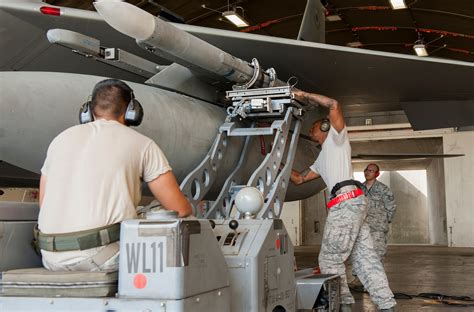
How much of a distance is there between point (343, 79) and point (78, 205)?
4.35 m

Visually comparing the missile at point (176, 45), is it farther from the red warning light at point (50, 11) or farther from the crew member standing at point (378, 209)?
the crew member standing at point (378, 209)

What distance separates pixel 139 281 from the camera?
1.81 meters

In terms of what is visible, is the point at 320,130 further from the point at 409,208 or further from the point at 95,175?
the point at 409,208

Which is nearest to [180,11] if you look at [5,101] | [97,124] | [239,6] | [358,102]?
[239,6]

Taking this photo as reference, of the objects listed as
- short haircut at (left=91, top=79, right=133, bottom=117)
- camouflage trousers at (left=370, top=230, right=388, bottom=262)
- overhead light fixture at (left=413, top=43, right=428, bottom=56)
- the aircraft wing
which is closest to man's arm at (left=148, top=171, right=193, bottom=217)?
short haircut at (left=91, top=79, right=133, bottom=117)

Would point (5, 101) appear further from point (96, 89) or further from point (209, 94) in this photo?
point (209, 94)

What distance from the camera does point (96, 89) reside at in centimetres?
231

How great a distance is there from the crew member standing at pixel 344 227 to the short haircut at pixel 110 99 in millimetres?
2100

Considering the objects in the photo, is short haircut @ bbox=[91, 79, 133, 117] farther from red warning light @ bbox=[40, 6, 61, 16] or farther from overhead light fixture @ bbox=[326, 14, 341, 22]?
overhead light fixture @ bbox=[326, 14, 341, 22]

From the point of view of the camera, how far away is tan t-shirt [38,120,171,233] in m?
2.02

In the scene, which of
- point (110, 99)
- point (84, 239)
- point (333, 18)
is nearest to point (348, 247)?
point (110, 99)

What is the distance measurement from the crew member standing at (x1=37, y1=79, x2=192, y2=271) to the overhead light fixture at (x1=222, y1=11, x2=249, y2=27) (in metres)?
12.7

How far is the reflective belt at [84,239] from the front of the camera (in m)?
1.99

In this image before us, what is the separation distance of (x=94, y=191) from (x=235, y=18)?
1330 cm
